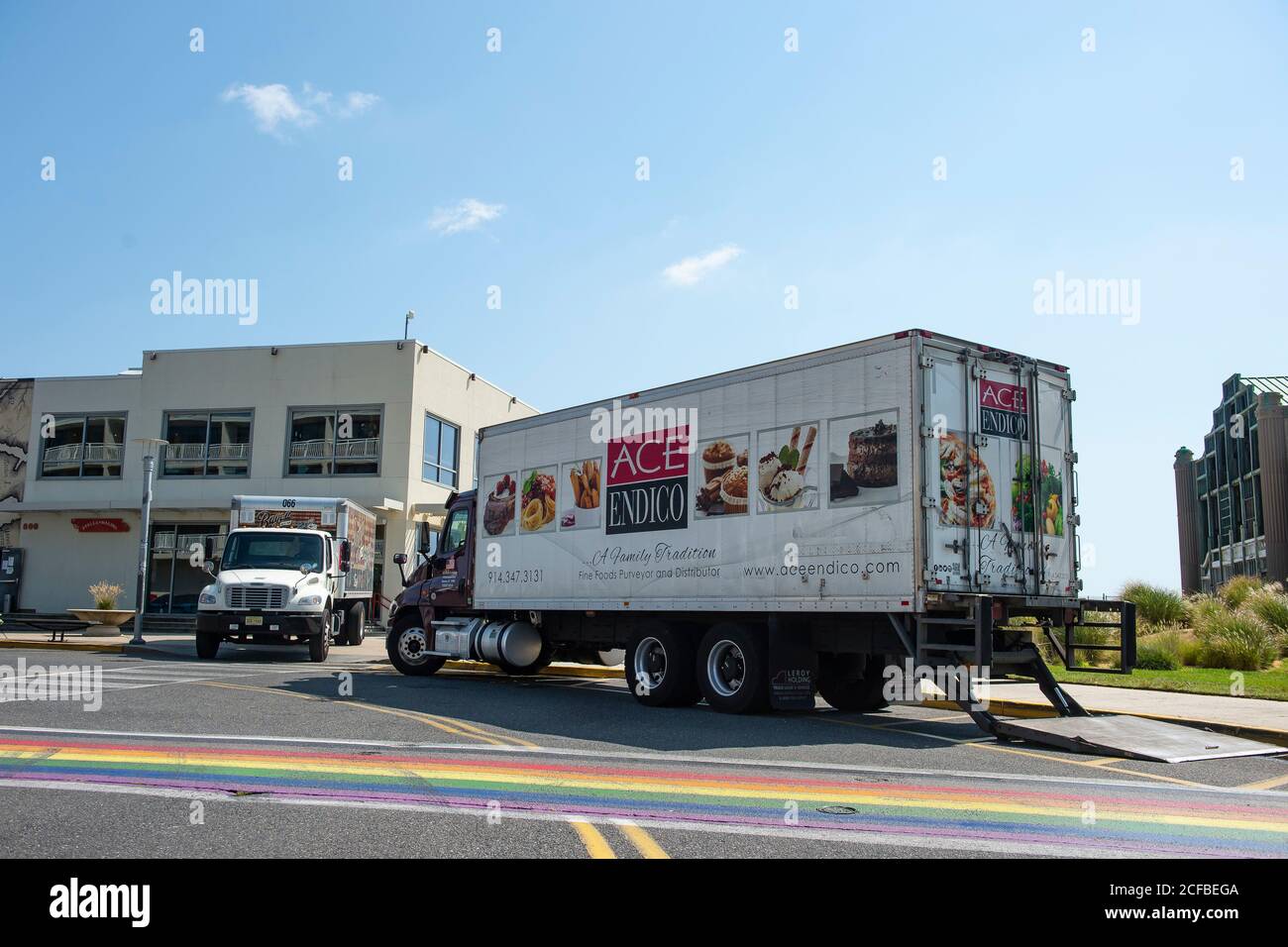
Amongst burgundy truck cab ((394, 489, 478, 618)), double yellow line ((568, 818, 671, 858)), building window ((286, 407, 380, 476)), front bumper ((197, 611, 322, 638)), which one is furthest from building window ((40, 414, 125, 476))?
double yellow line ((568, 818, 671, 858))

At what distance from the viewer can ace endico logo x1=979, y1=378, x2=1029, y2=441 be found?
1135 cm

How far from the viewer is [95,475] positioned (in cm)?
3559

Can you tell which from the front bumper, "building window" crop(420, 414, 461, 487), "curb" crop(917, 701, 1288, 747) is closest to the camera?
"curb" crop(917, 701, 1288, 747)

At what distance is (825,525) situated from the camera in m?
11.2

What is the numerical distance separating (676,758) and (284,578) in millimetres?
13442

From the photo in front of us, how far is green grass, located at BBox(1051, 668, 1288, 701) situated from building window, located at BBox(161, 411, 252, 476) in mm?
25773

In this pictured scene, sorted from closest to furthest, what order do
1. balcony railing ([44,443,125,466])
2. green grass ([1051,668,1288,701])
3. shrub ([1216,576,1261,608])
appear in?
green grass ([1051,668,1288,701]) → shrub ([1216,576,1261,608]) → balcony railing ([44,443,125,466])

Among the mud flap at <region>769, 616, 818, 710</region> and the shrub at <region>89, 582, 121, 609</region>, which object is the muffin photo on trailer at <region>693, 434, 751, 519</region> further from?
the shrub at <region>89, 582, 121, 609</region>

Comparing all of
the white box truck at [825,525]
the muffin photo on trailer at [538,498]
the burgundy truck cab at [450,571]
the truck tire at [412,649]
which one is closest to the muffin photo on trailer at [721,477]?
the white box truck at [825,525]

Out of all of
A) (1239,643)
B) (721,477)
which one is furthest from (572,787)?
(1239,643)

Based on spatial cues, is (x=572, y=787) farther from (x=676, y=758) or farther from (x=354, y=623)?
(x=354, y=623)

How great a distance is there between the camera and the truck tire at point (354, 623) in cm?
2364

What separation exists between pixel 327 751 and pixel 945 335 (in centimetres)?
722

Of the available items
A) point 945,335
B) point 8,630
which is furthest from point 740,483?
point 8,630
